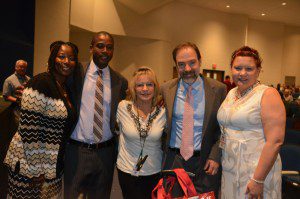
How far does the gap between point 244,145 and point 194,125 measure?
44 centimetres

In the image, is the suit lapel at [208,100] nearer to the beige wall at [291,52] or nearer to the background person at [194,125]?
the background person at [194,125]

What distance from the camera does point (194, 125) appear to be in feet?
7.43

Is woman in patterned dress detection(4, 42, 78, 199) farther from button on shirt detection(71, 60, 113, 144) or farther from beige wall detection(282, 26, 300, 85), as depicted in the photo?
beige wall detection(282, 26, 300, 85)

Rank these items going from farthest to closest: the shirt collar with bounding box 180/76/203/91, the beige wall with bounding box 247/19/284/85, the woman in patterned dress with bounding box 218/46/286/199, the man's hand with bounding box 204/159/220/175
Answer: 1. the beige wall with bounding box 247/19/284/85
2. the shirt collar with bounding box 180/76/203/91
3. the man's hand with bounding box 204/159/220/175
4. the woman in patterned dress with bounding box 218/46/286/199

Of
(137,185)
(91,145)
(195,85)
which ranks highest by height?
(195,85)

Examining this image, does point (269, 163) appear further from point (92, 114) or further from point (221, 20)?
point (221, 20)

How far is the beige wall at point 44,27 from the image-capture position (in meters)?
7.96

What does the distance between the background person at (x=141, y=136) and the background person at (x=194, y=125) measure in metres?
0.10

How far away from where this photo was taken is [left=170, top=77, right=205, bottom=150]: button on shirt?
227 cm

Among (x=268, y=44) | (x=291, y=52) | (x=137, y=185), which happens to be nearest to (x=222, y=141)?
(x=137, y=185)

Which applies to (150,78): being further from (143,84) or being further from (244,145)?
(244,145)

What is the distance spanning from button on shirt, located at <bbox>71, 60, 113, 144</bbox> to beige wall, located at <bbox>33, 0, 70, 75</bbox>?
20.0ft

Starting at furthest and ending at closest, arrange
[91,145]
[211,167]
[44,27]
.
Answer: [44,27]
[91,145]
[211,167]

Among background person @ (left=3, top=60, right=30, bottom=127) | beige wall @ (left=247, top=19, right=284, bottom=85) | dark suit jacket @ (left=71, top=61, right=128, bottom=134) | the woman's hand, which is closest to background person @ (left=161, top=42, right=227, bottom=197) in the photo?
the woman's hand
